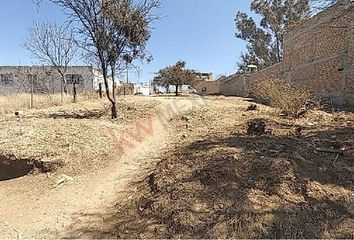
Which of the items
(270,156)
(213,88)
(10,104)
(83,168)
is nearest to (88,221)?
(83,168)

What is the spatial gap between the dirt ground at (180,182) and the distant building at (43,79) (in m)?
16.4

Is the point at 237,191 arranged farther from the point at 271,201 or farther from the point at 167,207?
the point at 167,207

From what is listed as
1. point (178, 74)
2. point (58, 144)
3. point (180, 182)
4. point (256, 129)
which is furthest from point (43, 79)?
point (180, 182)

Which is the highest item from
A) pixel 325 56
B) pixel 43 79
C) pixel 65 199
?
pixel 325 56

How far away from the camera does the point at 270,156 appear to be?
482 centimetres

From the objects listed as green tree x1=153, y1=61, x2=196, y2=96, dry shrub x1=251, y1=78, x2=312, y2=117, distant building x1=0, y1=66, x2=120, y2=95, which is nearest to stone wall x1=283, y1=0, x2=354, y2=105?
dry shrub x1=251, y1=78, x2=312, y2=117

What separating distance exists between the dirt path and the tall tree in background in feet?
88.6

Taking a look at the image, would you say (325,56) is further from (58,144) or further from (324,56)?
(58,144)

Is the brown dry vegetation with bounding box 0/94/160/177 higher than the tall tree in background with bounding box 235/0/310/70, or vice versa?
the tall tree in background with bounding box 235/0/310/70

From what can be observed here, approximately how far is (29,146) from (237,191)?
4.22 m

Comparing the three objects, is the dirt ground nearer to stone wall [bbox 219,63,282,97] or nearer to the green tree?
stone wall [bbox 219,63,282,97]

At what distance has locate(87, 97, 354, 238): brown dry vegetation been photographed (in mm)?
3555

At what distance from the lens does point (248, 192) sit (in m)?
4.04

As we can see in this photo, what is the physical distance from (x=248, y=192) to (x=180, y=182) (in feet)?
3.30
